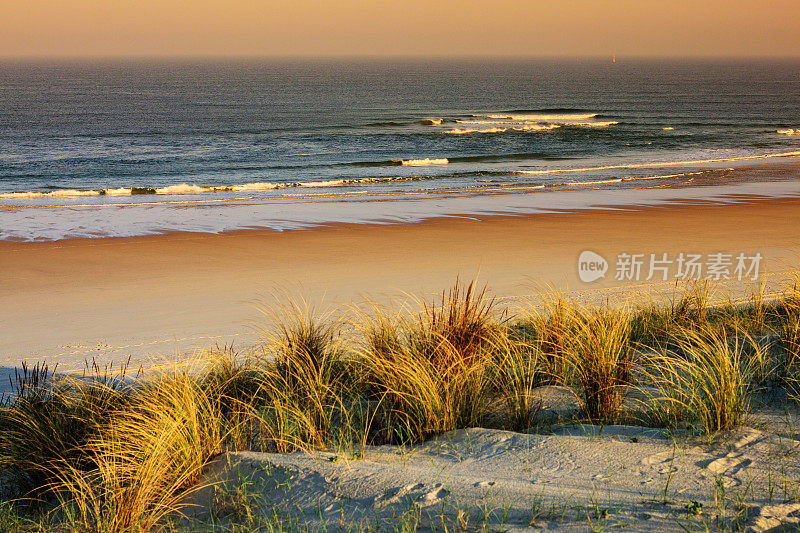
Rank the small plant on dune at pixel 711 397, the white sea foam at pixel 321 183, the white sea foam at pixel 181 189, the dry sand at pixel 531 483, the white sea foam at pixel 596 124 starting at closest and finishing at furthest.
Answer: the dry sand at pixel 531 483, the small plant on dune at pixel 711 397, the white sea foam at pixel 181 189, the white sea foam at pixel 321 183, the white sea foam at pixel 596 124

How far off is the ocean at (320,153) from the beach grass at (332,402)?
1132cm

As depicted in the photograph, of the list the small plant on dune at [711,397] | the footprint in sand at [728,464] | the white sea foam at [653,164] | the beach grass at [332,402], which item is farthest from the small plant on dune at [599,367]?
the white sea foam at [653,164]

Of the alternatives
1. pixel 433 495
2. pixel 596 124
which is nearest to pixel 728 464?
pixel 433 495

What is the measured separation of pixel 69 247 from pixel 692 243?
12.8 metres

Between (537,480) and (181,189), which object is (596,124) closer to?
(181,189)

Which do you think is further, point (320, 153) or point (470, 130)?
point (470, 130)

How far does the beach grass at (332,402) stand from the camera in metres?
3.82

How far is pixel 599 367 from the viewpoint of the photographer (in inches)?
182

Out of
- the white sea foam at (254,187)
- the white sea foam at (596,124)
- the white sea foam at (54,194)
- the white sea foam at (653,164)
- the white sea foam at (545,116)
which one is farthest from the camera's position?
the white sea foam at (545,116)

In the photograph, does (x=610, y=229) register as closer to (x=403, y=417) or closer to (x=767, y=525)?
(x=403, y=417)

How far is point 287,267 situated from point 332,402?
7.20 m

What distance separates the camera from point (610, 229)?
1527cm

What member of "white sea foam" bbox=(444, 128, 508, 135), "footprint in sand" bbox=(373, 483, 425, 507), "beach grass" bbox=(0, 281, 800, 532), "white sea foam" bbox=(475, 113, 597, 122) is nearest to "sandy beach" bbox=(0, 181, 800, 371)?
"beach grass" bbox=(0, 281, 800, 532)

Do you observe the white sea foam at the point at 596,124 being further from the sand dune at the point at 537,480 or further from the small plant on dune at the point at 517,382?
the sand dune at the point at 537,480
